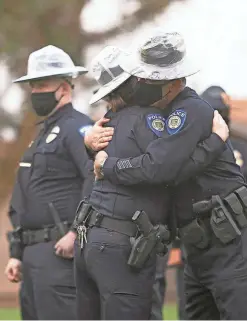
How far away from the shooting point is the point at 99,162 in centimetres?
527

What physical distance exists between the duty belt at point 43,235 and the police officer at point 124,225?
1.48 m

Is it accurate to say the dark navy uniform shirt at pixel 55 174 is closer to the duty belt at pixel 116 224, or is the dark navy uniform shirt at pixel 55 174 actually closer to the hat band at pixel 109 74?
the hat band at pixel 109 74

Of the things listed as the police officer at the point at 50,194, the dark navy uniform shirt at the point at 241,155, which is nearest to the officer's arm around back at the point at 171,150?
the police officer at the point at 50,194

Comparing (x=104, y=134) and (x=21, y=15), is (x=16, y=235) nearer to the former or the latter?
(x=104, y=134)

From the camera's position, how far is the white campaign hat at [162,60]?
17.0 feet

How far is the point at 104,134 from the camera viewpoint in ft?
17.4

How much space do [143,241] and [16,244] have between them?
2161mm

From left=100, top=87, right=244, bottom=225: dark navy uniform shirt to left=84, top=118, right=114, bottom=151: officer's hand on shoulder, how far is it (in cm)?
11

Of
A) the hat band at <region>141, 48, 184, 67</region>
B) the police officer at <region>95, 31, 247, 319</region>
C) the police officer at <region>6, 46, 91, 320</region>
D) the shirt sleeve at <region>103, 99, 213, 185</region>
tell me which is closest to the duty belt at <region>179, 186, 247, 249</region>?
the police officer at <region>95, 31, 247, 319</region>

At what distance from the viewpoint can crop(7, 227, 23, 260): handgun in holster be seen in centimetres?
707

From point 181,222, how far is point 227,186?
305 millimetres

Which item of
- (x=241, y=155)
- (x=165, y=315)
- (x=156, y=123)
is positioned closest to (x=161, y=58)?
(x=156, y=123)

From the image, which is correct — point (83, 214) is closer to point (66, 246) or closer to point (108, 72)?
point (108, 72)

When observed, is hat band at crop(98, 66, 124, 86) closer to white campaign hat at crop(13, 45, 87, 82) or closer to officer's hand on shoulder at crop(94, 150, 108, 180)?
officer's hand on shoulder at crop(94, 150, 108, 180)
